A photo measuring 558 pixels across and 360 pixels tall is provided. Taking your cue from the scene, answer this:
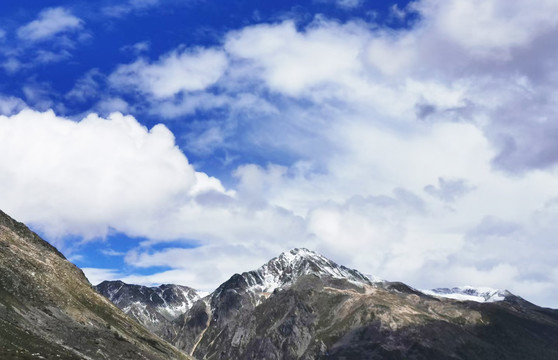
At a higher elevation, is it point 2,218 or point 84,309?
point 2,218

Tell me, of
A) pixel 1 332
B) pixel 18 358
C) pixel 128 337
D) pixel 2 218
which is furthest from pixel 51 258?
pixel 18 358

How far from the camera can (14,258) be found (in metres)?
141

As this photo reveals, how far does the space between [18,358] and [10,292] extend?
4286 centimetres

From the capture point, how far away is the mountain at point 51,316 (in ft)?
341

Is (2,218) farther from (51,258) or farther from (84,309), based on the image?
(84,309)

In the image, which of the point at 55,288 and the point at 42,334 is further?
the point at 55,288

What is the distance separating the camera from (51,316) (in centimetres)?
12731

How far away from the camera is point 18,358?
8562 centimetres

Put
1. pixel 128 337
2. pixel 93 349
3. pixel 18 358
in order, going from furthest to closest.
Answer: pixel 128 337, pixel 93 349, pixel 18 358

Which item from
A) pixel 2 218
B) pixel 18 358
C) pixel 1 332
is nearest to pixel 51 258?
pixel 2 218

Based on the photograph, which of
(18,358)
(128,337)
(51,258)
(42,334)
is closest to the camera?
(18,358)

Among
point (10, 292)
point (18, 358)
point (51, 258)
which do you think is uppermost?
point (51, 258)

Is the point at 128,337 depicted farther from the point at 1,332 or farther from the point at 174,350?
the point at 1,332

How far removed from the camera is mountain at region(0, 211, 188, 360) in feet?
341
